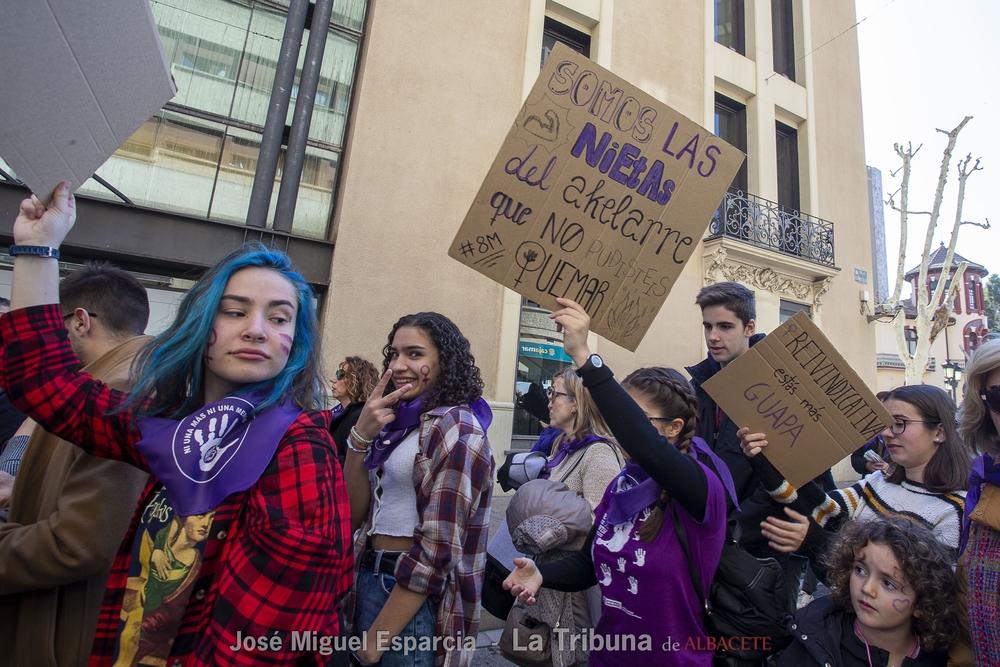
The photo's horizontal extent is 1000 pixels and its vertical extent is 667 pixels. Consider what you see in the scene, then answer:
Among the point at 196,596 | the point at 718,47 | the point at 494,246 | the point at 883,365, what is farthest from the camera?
the point at 883,365

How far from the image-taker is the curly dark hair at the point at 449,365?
2139 mm

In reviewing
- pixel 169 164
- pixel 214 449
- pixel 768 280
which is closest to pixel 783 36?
pixel 768 280

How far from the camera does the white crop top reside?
1.94 m

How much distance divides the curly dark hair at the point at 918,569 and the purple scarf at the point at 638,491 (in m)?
0.43

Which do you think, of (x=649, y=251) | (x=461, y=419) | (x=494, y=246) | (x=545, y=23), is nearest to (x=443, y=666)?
(x=461, y=419)

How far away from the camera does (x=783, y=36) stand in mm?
12430

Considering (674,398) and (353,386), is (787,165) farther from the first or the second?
(674,398)

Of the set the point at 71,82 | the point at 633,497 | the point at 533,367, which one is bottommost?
the point at 633,497

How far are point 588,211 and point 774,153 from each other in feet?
36.2

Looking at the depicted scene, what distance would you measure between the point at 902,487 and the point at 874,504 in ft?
0.46

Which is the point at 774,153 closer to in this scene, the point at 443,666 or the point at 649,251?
the point at 649,251

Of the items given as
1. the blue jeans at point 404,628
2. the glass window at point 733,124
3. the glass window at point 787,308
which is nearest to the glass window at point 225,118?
the blue jeans at point 404,628

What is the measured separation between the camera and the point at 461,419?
2.00 metres

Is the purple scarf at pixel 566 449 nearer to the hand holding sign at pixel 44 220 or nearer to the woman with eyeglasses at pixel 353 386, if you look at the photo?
the woman with eyeglasses at pixel 353 386
